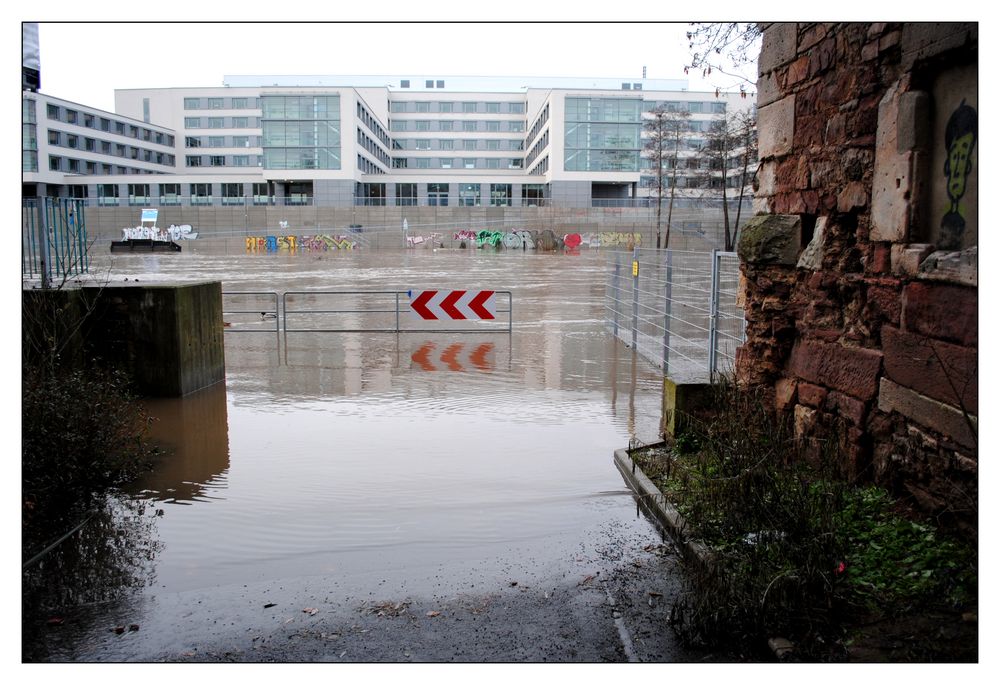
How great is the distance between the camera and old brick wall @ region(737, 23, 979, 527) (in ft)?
16.5

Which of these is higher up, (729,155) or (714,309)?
(729,155)

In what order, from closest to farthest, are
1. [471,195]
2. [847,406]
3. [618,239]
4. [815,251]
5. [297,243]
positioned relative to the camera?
[847,406] < [815,251] < [618,239] < [297,243] < [471,195]

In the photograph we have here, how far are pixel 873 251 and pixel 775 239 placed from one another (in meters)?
1.17

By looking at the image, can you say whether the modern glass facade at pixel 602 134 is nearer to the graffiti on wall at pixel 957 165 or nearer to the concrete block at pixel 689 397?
the concrete block at pixel 689 397

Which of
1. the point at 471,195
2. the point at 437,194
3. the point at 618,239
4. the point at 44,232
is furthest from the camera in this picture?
the point at 437,194

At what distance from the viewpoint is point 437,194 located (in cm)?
8888

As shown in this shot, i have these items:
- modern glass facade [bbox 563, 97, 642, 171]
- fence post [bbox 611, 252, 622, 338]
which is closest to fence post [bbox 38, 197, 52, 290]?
fence post [bbox 611, 252, 622, 338]

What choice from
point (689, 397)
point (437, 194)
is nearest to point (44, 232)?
point (689, 397)

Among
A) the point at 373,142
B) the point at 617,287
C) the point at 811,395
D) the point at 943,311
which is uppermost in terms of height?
the point at 373,142

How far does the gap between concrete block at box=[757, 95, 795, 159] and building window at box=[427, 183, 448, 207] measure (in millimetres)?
81594

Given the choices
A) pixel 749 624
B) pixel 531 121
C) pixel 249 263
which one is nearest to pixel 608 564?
pixel 749 624

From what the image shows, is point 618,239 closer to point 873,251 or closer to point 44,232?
point 44,232

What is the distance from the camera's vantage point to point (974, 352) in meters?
4.77

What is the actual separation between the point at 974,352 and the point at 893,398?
98cm
